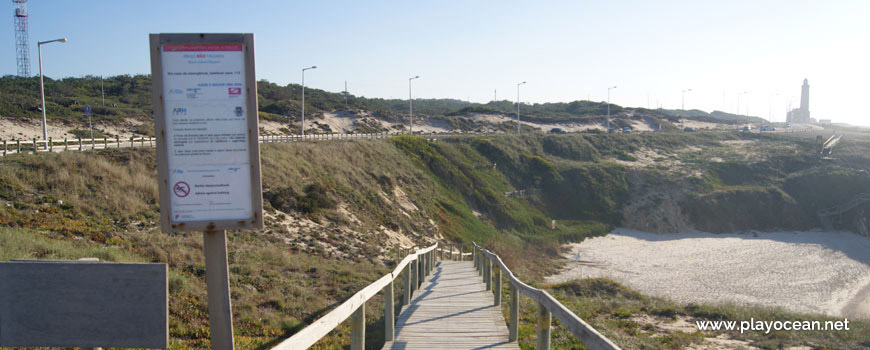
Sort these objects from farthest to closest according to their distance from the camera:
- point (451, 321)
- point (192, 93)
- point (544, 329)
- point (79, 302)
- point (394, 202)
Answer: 1. point (394, 202)
2. point (451, 321)
3. point (544, 329)
4. point (192, 93)
5. point (79, 302)

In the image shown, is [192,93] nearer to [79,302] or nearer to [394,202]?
[79,302]

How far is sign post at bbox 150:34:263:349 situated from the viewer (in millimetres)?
3381

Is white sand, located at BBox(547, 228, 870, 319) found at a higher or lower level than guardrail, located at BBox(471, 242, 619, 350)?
lower

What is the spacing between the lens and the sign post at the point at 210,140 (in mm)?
3381

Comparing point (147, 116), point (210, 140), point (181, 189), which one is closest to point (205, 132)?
point (210, 140)

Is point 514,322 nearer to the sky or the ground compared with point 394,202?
nearer to the sky

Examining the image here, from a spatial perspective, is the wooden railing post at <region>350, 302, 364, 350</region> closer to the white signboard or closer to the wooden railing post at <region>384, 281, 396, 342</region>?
the wooden railing post at <region>384, 281, 396, 342</region>

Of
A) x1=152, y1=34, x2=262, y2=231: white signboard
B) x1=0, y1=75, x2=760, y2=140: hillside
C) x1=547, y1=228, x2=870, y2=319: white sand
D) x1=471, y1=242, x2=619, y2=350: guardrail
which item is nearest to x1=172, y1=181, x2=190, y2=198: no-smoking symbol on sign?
x1=152, y1=34, x2=262, y2=231: white signboard

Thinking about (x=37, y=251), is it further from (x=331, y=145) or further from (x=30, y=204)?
(x=331, y=145)

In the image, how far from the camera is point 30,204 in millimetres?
13953

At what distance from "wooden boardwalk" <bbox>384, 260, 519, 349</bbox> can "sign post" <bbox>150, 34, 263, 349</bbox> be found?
3220 millimetres

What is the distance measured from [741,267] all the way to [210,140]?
120ft

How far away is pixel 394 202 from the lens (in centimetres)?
3244

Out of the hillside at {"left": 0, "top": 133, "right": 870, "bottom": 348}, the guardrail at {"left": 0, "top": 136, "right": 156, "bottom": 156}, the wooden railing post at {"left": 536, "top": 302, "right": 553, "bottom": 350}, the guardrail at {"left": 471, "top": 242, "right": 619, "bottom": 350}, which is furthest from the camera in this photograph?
the guardrail at {"left": 0, "top": 136, "right": 156, "bottom": 156}
